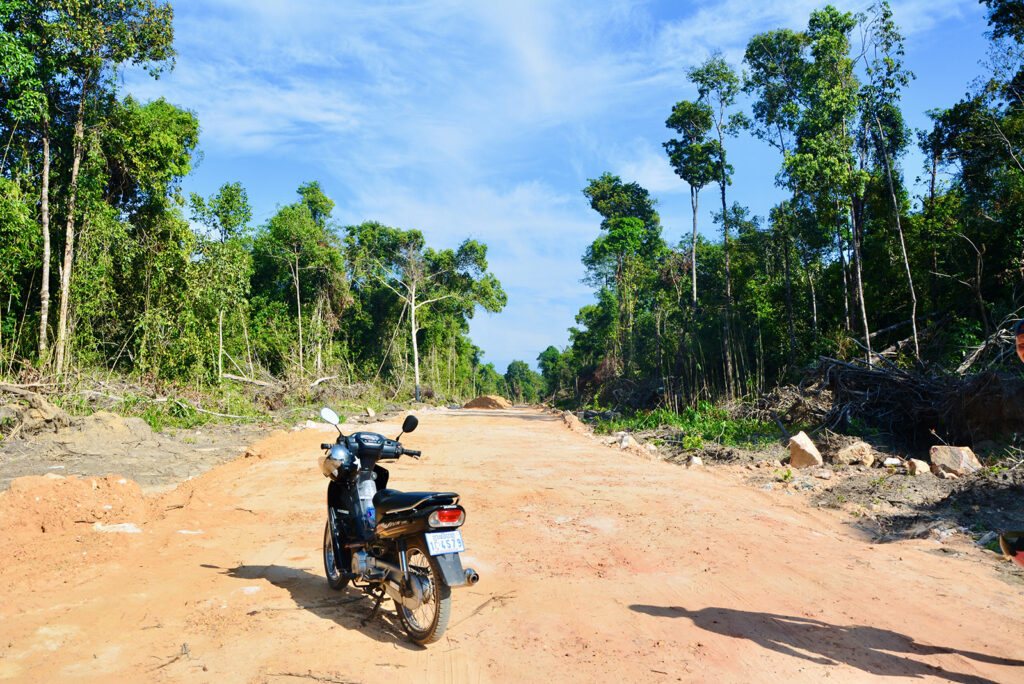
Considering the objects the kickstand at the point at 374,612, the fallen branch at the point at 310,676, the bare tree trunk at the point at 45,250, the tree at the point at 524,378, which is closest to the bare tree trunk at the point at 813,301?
the kickstand at the point at 374,612

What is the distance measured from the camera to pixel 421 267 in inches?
1345

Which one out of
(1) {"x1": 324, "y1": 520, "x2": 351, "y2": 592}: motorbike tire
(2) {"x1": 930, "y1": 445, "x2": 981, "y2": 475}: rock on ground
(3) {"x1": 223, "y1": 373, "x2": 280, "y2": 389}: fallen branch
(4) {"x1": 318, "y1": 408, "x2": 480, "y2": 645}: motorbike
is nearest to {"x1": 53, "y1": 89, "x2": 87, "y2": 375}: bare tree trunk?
(3) {"x1": 223, "y1": 373, "x2": 280, "y2": 389}: fallen branch

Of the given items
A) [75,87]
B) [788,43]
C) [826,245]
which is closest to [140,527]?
[75,87]

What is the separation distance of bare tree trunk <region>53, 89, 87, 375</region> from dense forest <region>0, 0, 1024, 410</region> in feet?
0.17

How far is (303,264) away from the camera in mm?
31109

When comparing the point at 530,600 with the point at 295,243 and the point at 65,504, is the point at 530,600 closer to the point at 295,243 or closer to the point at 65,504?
the point at 65,504

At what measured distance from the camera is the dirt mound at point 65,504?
564 centimetres

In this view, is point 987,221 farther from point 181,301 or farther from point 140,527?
point 181,301

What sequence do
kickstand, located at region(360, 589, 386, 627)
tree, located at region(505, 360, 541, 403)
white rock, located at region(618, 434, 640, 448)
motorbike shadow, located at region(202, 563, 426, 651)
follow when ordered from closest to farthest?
motorbike shadow, located at region(202, 563, 426, 651) → kickstand, located at region(360, 589, 386, 627) → white rock, located at region(618, 434, 640, 448) → tree, located at region(505, 360, 541, 403)

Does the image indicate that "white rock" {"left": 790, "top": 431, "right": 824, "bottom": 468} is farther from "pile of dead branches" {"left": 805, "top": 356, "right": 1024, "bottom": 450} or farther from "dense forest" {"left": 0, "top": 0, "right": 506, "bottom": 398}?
"dense forest" {"left": 0, "top": 0, "right": 506, "bottom": 398}

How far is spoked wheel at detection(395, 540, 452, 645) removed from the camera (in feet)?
11.1

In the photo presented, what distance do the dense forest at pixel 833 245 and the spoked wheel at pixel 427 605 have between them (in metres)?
11.7

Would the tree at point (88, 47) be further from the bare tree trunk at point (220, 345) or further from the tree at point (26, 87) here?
the bare tree trunk at point (220, 345)

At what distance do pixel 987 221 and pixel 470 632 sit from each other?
16.4 metres
